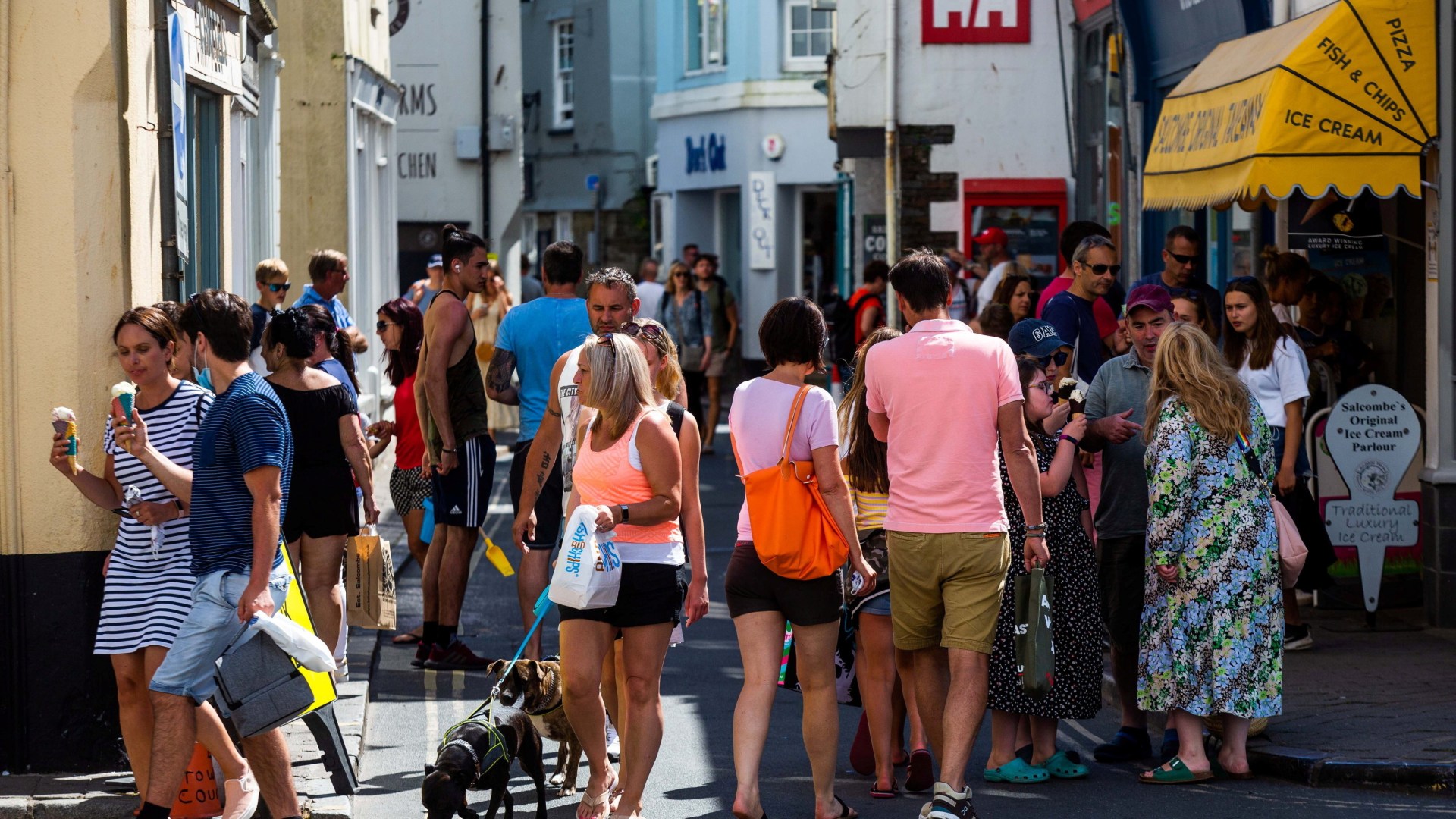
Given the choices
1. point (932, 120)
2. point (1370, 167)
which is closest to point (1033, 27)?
point (932, 120)

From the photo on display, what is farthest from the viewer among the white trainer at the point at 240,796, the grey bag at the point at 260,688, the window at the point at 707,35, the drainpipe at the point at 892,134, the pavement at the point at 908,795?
the window at the point at 707,35

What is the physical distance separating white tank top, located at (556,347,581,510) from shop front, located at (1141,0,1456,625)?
4.00 metres

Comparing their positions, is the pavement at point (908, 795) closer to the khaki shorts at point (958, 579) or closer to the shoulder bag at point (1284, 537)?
the khaki shorts at point (958, 579)

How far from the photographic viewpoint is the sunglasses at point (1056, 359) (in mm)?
7133

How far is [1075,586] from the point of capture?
276 inches

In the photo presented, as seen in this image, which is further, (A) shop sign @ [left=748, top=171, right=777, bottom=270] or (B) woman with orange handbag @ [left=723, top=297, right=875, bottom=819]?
(A) shop sign @ [left=748, top=171, right=777, bottom=270]

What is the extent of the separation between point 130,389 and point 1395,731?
4959mm

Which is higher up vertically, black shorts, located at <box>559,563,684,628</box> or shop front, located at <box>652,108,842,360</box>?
shop front, located at <box>652,108,842,360</box>

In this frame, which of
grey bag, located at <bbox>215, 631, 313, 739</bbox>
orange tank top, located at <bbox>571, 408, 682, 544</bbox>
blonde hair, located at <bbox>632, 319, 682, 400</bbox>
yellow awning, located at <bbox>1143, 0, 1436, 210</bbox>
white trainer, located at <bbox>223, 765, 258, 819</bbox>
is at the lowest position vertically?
white trainer, located at <bbox>223, 765, 258, 819</bbox>

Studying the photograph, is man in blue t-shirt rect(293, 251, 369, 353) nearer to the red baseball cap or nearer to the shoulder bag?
the shoulder bag

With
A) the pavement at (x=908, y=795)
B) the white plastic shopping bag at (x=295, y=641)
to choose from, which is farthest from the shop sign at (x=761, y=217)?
the white plastic shopping bag at (x=295, y=641)

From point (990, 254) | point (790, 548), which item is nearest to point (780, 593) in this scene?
point (790, 548)

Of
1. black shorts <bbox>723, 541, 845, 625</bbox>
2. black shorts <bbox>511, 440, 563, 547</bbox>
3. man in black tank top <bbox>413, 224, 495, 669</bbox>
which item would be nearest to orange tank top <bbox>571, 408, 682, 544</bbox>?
black shorts <bbox>723, 541, 845, 625</bbox>

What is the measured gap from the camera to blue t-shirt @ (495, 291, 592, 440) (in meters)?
8.46
